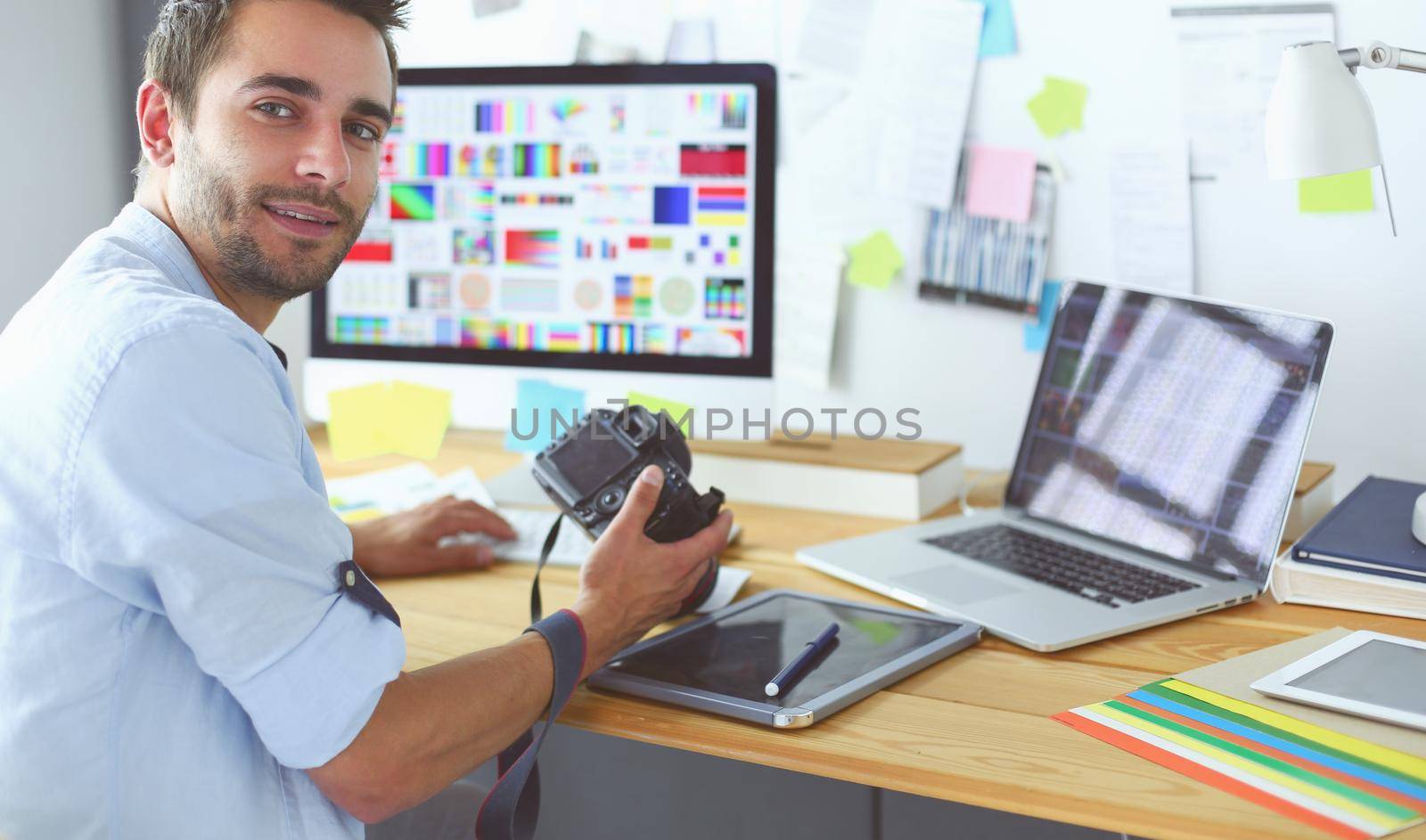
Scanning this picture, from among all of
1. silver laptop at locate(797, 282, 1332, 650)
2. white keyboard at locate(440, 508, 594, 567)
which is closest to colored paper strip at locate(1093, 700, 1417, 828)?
silver laptop at locate(797, 282, 1332, 650)

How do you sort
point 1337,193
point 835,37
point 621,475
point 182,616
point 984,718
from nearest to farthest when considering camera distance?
1. point 182,616
2. point 984,718
3. point 621,475
4. point 1337,193
5. point 835,37

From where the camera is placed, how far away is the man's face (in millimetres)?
833

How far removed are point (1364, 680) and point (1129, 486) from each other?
14.1 inches

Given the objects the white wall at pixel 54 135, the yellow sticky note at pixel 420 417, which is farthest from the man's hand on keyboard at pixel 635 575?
the white wall at pixel 54 135

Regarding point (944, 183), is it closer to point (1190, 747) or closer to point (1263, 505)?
point (1263, 505)

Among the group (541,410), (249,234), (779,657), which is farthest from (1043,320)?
(249,234)

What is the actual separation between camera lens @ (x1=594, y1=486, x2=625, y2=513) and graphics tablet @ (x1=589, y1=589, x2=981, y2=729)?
13 cm

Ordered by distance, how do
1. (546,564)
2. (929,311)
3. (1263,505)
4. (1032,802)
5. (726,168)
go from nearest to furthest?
(1032,802), (1263,505), (546,564), (726,168), (929,311)

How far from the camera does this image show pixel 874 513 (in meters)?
1.31

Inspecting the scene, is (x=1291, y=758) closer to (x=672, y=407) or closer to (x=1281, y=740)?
(x=1281, y=740)

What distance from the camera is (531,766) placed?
805 millimetres

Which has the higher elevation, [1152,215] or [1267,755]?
[1152,215]

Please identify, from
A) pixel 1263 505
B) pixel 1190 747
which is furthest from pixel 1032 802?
pixel 1263 505

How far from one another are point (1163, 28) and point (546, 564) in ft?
3.06
